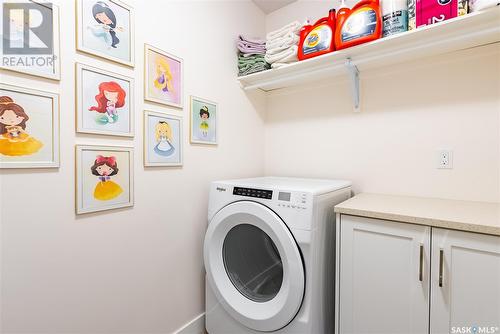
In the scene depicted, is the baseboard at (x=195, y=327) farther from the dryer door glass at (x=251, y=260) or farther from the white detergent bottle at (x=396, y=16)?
the white detergent bottle at (x=396, y=16)

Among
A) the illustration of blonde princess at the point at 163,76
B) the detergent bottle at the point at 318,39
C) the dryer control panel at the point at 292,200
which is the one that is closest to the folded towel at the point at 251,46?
the detergent bottle at the point at 318,39

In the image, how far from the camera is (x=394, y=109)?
62.6 inches

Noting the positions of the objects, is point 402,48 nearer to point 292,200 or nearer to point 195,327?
point 292,200

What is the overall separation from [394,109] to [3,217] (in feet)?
6.60

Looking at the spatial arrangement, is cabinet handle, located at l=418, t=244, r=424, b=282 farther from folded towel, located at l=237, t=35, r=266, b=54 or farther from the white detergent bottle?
folded towel, located at l=237, t=35, r=266, b=54

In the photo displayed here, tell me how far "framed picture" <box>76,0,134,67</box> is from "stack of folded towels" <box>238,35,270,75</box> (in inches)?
32.5

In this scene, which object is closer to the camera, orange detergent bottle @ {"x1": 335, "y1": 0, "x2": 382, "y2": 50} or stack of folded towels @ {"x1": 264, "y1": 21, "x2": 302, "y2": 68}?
orange detergent bottle @ {"x1": 335, "y1": 0, "x2": 382, "y2": 50}

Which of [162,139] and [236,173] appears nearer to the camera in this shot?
[162,139]

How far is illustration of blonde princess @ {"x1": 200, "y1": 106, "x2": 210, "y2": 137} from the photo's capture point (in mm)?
1566

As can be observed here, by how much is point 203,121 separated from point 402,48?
4.00 ft

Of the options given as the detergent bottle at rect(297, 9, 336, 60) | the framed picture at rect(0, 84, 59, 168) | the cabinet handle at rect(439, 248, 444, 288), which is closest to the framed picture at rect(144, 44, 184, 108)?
the framed picture at rect(0, 84, 59, 168)

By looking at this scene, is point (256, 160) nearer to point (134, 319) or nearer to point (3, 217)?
point (134, 319)

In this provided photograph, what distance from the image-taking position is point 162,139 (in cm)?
134

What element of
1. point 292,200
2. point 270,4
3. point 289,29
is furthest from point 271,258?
point 270,4
